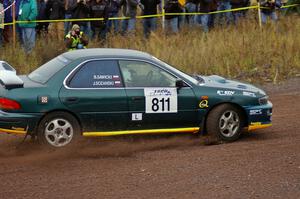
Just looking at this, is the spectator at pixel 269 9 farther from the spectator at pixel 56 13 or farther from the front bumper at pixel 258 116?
the front bumper at pixel 258 116

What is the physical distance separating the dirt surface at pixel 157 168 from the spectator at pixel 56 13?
710cm

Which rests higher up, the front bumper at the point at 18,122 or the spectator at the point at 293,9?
the spectator at the point at 293,9

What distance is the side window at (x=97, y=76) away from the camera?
9930 millimetres

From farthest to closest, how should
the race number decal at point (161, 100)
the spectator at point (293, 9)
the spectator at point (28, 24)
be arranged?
the spectator at point (293, 9)
the spectator at point (28, 24)
the race number decal at point (161, 100)

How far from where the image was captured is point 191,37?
60.6 ft

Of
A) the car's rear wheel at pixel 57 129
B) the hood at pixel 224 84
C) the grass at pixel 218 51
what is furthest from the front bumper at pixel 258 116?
the grass at pixel 218 51

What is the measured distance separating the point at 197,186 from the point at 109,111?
250cm

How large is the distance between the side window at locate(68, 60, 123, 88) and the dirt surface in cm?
88

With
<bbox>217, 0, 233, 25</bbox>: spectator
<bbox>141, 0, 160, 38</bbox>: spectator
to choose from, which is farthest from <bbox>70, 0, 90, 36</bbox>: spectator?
<bbox>217, 0, 233, 25</bbox>: spectator

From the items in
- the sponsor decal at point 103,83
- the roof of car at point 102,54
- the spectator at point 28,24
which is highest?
the spectator at point 28,24

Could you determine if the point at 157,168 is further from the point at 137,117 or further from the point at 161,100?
the point at 161,100

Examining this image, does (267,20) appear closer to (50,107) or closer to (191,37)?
(191,37)

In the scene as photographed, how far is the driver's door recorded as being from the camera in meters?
10.0

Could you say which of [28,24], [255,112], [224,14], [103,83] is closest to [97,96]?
[103,83]
